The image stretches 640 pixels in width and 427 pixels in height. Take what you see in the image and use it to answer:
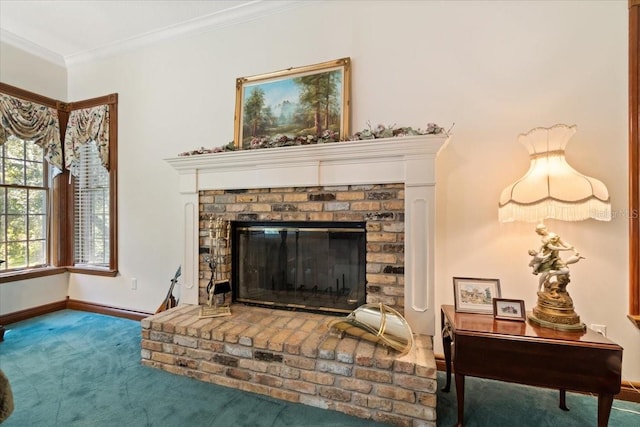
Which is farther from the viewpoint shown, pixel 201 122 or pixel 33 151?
pixel 33 151

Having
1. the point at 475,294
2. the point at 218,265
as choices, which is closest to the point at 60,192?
the point at 218,265

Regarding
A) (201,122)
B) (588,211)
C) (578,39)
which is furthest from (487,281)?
(201,122)

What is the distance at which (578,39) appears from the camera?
1.89 meters

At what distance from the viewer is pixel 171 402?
175 centimetres

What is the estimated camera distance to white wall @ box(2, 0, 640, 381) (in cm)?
185

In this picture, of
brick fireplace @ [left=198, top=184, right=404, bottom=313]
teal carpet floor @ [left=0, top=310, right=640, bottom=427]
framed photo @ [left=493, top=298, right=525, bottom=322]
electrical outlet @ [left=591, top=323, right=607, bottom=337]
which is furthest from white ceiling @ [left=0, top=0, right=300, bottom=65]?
electrical outlet @ [left=591, top=323, right=607, bottom=337]

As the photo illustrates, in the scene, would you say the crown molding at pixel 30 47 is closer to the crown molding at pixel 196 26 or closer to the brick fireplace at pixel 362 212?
the crown molding at pixel 196 26

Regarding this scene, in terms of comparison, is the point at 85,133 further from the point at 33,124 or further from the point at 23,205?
the point at 23,205

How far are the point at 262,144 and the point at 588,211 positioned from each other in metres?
2.13

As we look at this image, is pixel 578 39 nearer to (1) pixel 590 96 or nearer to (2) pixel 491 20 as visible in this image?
(1) pixel 590 96

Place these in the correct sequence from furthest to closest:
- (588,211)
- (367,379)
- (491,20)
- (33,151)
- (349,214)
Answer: (33,151) < (349,214) < (491,20) < (367,379) < (588,211)

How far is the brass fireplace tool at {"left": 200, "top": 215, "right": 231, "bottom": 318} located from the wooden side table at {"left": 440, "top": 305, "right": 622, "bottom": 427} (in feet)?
5.72

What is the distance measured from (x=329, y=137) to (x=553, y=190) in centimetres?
143

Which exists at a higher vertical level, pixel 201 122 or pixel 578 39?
pixel 578 39
